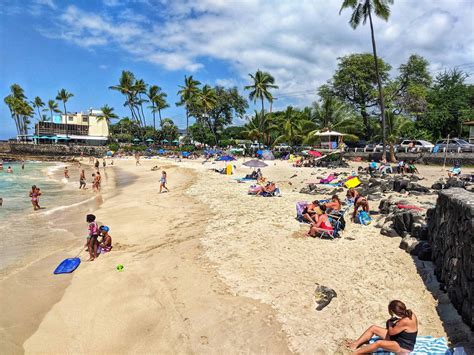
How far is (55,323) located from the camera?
556 cm

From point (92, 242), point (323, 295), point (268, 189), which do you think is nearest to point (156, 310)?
point (323, 295)

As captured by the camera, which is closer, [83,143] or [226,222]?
[226,222]

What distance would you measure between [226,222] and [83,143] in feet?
246

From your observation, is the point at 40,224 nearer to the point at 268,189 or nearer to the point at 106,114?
the point at 268,189

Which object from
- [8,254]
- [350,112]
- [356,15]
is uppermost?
[356,15]

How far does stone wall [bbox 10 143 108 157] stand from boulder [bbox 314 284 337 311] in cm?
6501

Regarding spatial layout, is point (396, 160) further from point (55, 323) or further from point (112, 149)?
point (112, 149)

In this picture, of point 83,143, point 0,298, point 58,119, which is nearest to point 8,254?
point 0,298

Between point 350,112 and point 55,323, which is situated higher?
point 350,112

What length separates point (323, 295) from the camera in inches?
229

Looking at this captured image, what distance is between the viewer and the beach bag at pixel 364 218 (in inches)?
399

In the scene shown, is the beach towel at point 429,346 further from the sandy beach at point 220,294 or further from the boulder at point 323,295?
the boulder at point 323,295

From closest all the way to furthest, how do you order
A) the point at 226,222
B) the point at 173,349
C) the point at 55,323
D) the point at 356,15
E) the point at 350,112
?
the point at 173,349
the point at 55,323
the point at 226,222
the point at 356,15
the point at 350,112

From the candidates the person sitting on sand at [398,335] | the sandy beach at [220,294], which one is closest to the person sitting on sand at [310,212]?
the sandy beach at [220,294]
